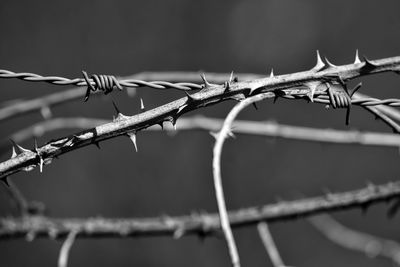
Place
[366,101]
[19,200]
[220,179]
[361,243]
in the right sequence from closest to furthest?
[220,179]
[366,101]
[19,200]
[361,243]

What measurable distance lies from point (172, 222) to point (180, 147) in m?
3.10

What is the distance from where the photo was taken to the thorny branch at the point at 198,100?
1.10m

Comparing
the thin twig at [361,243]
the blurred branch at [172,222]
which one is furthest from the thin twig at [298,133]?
the thin twig at [361,243]

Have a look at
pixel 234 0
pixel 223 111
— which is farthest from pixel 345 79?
pixel 234 0

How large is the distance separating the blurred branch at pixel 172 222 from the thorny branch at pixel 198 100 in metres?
0.72

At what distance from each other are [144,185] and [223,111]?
35.1 inches

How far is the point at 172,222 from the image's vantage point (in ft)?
6.41

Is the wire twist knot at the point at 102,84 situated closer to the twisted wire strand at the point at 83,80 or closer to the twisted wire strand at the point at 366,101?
the twisted wire strand at the point at 83,80

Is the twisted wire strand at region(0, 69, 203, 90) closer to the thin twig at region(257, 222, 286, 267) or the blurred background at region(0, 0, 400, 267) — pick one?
the thin twig at region(257, 222, 286, 267)

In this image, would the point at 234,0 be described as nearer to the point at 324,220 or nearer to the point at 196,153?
the point at 196,153

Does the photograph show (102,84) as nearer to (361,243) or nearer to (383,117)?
(383,117)

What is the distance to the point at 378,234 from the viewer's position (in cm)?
467

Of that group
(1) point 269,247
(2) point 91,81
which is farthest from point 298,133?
(2) point 91,81

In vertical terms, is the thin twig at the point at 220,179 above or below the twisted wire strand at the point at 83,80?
below
